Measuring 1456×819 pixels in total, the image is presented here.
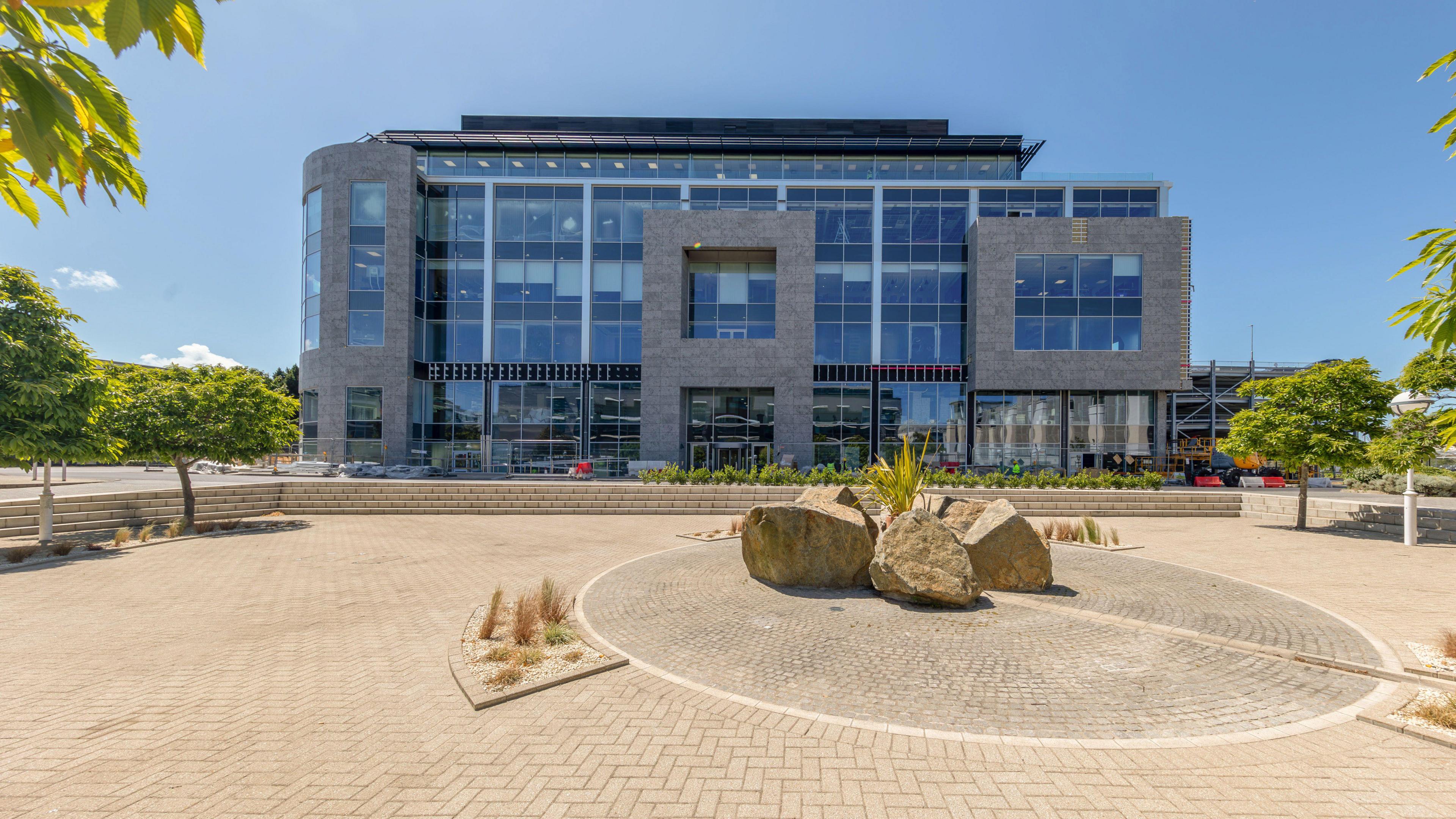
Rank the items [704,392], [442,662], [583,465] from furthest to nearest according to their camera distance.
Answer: [704,392] → [583,465] → [442,662]

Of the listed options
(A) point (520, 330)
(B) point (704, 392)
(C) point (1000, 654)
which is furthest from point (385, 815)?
(A) point (520, 330)

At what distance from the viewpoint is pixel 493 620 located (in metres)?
6.73

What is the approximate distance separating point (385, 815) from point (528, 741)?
109 cm

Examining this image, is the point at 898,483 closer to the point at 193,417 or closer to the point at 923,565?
the point at 923,565

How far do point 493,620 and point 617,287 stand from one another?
32.2 m

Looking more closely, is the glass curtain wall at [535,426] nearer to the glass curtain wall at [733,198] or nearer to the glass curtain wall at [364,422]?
the glass curtain wall at [364,422]

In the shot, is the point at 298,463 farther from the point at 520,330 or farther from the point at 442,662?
the point at 442,662

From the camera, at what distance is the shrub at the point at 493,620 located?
6.62m

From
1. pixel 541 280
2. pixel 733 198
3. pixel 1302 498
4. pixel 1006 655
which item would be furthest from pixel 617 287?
pixel 1302 498

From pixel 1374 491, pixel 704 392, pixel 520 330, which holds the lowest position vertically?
pixel 1374 491

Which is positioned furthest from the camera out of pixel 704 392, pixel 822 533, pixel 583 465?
pixel 704 392

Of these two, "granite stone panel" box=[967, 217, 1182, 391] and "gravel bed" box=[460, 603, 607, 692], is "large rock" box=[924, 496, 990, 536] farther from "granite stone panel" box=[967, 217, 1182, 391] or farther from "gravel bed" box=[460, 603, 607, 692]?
"granite stone panel" box=[967, 217, 1182, 391]

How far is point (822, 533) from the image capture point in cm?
911

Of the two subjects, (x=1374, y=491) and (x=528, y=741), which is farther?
(x=1374, y=491)
